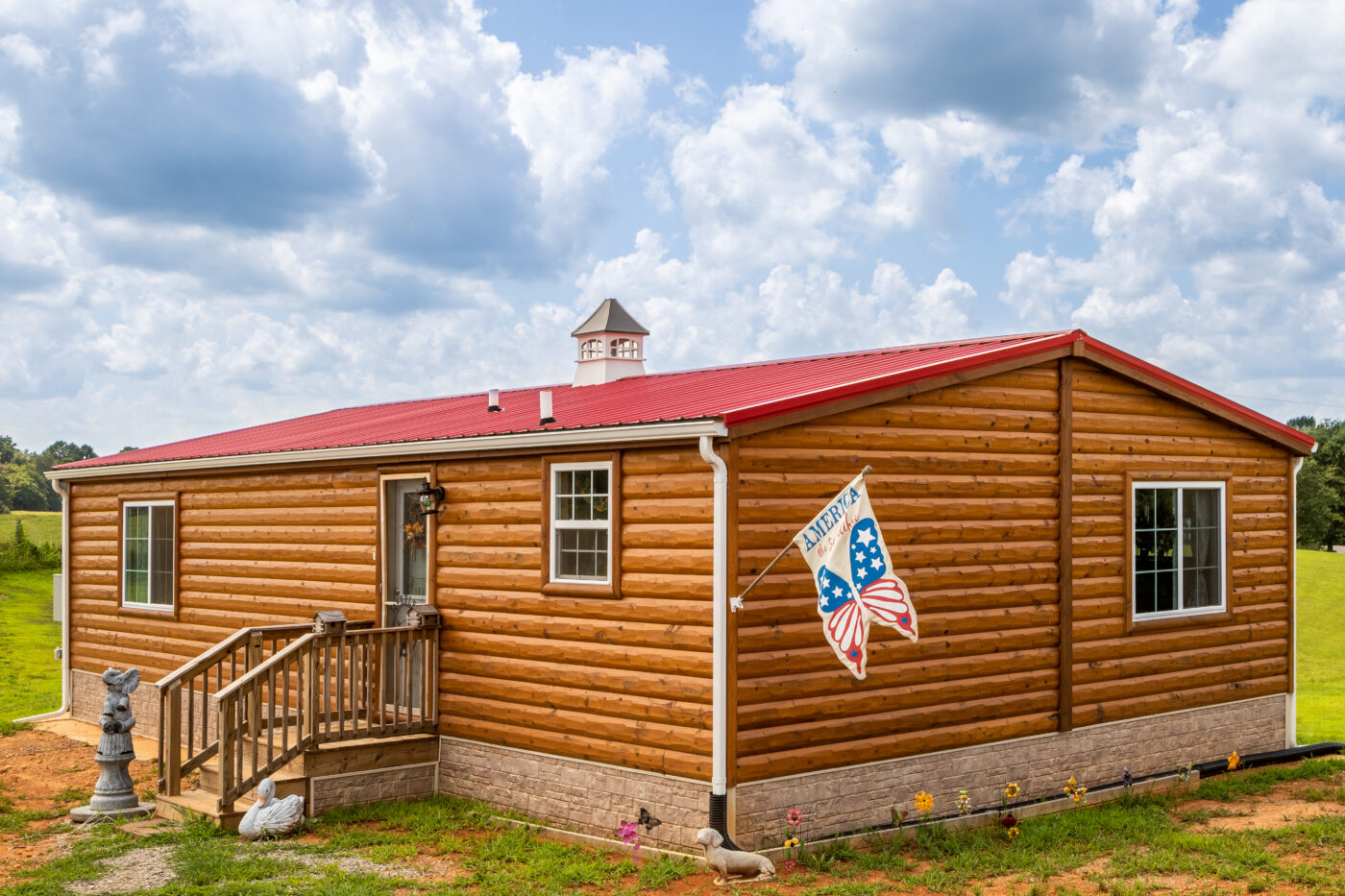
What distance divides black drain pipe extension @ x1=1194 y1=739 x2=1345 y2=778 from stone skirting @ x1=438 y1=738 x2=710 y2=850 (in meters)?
6.09

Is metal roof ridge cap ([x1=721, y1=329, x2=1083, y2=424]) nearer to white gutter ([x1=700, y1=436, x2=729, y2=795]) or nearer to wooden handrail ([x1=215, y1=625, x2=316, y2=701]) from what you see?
white gutter ([x1=700, y1=436, x2=729, y2=795])

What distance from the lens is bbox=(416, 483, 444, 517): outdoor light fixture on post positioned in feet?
35.9

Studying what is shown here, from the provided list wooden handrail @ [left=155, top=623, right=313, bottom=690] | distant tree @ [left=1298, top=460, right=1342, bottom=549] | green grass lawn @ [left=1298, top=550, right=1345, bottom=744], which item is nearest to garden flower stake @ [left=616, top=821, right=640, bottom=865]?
wooden handrail @ [left=155, top=623, right=313, bottom=690]

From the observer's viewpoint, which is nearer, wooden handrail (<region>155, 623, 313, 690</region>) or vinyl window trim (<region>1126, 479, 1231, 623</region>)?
wooden handrail (<region>155, 623, 313, 690</region>)

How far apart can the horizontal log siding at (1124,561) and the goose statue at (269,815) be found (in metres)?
6.92

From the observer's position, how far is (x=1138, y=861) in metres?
9.00

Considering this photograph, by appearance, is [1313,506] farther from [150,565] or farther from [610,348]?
[150,565]

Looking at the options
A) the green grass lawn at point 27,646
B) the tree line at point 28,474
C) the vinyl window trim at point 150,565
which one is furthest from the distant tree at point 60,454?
the vinyl window trim at point 150,565

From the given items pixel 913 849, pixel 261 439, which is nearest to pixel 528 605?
pixel 913 849

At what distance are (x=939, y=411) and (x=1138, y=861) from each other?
378 centimetres

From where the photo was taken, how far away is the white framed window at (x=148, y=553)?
14.7 meters

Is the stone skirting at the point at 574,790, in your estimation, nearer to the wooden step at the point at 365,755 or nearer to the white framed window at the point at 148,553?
the wooden step at the point at 365,755

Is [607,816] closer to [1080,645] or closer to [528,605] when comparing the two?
[528,605]

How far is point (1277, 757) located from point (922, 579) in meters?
5.69
